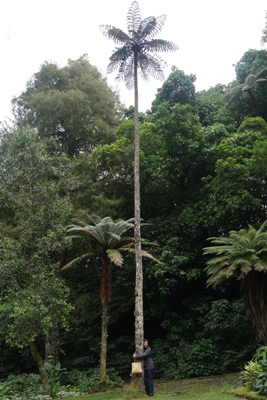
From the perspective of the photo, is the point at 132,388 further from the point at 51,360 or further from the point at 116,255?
the point at 51,360

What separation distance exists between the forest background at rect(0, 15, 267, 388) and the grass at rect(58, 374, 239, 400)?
99cm

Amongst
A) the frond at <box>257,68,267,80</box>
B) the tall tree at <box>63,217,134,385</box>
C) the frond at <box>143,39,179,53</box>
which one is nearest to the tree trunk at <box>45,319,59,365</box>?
the tall tree at <box>63,217,134,385</box>

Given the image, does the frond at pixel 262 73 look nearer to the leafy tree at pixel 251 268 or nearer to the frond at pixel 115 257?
the leafy tree at pixel 251 268

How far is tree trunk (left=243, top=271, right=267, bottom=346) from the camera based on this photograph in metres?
12.2

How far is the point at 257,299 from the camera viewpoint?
12.4m

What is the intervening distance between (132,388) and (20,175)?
7.89m

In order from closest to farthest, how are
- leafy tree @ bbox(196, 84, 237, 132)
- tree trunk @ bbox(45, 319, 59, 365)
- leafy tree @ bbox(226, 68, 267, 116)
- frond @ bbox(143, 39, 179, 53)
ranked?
frond @ bbox(143, 39, 179, 53), tree trunk @ bbox(45, 319, 59, 365), leafy tree @ bbox(226, 68, 267, 116), leafy tree @ bbox(196, 84, 237, 132)

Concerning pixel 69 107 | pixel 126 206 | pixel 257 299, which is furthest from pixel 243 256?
pixel 69 107

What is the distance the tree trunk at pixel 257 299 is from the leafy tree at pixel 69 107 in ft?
41.8

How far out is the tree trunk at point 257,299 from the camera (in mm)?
12203

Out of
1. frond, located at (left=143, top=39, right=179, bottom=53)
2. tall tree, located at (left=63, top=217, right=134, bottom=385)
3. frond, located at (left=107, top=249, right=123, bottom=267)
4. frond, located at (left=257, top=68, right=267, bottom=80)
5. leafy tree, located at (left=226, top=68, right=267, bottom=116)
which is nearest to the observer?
frond, located at (left=107, top=249, right=123, bottom=267)

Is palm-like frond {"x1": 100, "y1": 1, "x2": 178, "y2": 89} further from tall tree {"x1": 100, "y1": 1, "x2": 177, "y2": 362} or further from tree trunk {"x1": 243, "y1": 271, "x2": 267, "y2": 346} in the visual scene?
tree trunk {"x1": 243, "y1": 271, "x2": 267, "y2": 346}

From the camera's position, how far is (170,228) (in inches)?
727

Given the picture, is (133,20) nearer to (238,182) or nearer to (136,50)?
(136,50)
